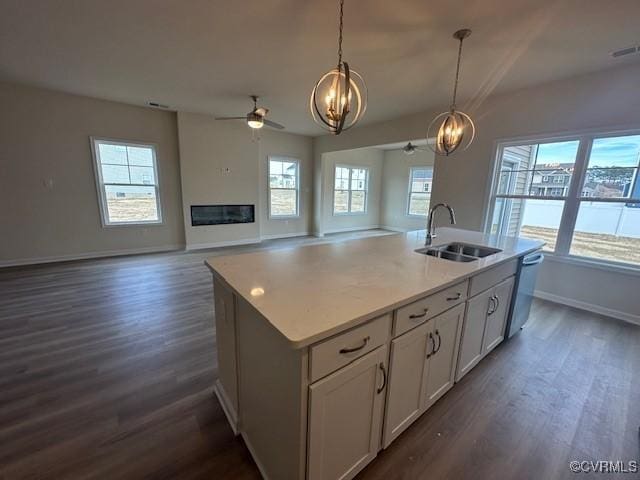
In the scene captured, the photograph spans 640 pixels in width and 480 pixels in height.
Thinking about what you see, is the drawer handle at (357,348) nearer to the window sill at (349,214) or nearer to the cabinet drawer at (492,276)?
the cabinet drawer at (492,276)

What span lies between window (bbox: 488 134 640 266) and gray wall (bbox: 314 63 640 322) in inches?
6.9

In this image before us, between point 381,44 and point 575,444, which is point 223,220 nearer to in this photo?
point 381,44

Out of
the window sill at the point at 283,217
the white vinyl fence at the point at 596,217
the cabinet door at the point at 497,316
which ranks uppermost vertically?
the white vinyl fence at the point at 596,217

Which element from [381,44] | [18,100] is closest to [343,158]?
[381,44]

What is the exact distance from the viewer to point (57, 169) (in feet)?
14.6

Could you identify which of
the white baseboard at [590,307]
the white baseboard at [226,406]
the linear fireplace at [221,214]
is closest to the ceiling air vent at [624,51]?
the white baseboard at [590,307]

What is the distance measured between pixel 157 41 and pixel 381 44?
2.21 meters

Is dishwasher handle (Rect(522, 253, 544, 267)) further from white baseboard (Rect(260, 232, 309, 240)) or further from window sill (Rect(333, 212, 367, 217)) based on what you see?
window sill (Rect(333, 212, 367, 217))

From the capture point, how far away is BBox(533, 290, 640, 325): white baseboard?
3.00 metres

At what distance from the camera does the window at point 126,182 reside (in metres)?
4.83

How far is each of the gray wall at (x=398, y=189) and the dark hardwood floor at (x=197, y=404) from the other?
5822mm

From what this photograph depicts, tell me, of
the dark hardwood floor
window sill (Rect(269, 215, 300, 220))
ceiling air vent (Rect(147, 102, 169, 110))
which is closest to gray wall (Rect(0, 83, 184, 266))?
ceiling air vent (Rect(147, 102, 169, 110))

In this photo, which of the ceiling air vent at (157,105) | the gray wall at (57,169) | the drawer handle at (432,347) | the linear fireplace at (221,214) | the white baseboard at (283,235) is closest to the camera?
the drawer handle at (432,347)

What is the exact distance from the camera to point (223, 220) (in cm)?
609
